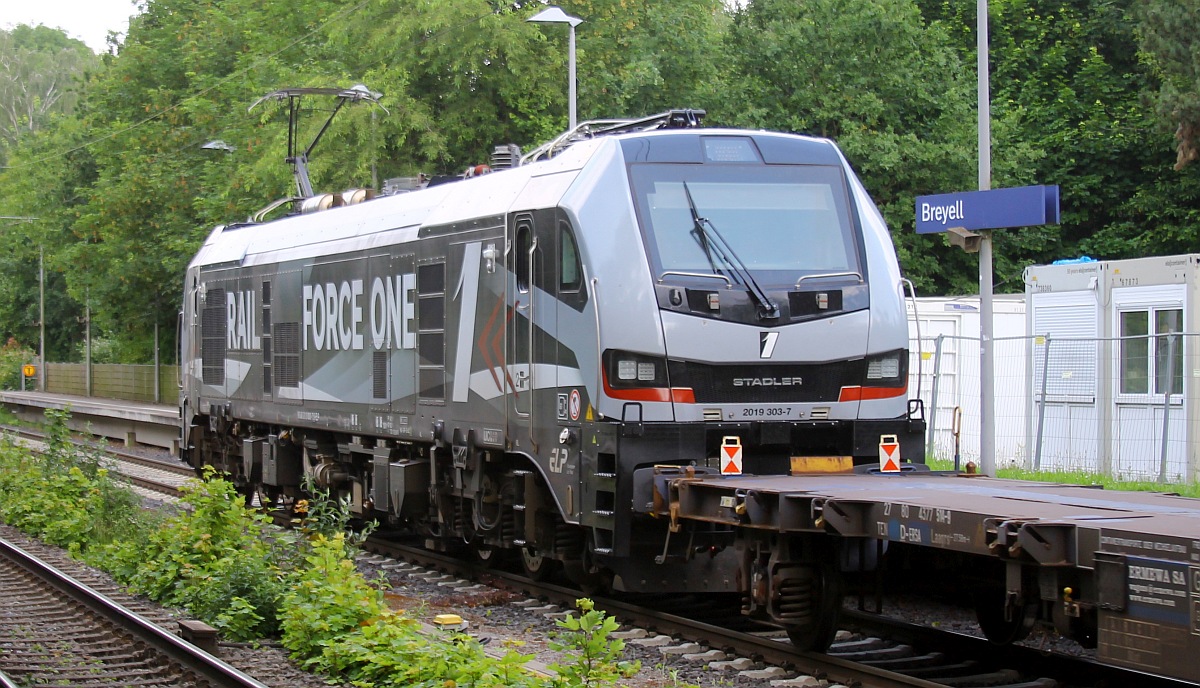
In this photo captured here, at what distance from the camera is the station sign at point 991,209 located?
1361 centimetres

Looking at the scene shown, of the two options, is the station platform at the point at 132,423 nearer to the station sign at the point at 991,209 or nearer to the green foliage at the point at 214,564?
the green foliage at the point at 214,564

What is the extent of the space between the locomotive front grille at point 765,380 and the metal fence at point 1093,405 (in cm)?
891

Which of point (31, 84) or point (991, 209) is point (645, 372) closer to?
point (991, 209)

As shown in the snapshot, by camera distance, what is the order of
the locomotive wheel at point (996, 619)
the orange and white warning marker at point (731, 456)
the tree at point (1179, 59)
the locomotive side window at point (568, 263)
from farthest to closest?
the tree at point (1179, 59), the locomotive side window at point (568, 263), the orange and white warning marker at point (731, 456), the locomotive wheel at point (996, 619)

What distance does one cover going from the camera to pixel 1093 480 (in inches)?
663

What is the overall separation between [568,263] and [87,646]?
4160mm

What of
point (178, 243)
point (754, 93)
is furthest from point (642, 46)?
point (178, 243)

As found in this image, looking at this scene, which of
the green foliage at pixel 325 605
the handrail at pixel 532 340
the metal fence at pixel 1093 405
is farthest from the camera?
the metal fence at pixel 1093 405

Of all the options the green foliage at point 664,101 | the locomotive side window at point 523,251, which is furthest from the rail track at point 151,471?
the locomotive side window at point 523,251

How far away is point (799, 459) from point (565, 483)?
1.66 meters

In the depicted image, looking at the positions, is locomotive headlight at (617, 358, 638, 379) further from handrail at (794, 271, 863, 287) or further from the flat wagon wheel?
the flat wagon wheel

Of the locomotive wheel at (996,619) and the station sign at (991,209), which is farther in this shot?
the station sign at (991,209)

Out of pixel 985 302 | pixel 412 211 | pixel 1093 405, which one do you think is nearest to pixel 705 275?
pixel 412 211

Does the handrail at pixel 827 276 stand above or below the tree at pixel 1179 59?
below
